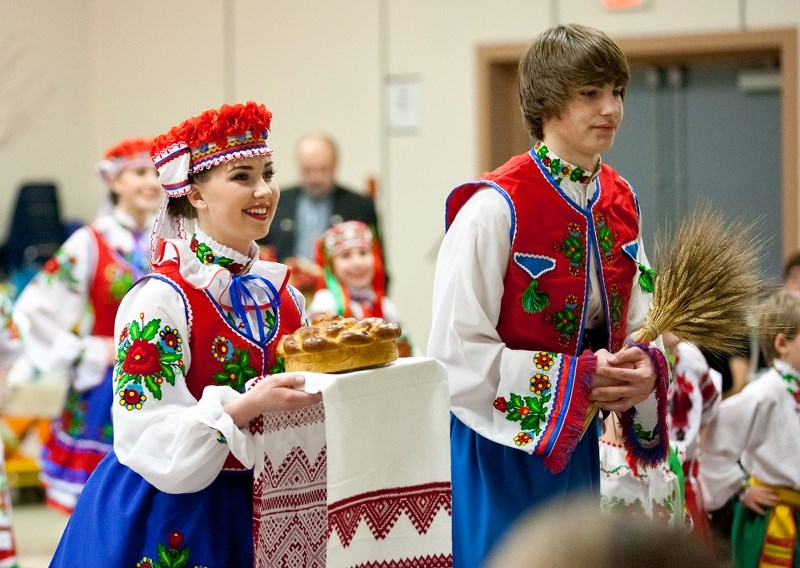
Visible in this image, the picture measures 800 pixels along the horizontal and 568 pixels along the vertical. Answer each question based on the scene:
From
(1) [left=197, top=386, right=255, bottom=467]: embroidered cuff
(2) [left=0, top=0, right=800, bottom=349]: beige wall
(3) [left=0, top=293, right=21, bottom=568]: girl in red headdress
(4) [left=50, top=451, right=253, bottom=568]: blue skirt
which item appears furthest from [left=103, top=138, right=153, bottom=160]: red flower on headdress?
(2) [left=0, top=0, right=800, bottom=349]: beige wall

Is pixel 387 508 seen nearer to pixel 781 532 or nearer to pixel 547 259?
pixel 547 259

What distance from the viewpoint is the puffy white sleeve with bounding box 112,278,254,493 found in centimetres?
221

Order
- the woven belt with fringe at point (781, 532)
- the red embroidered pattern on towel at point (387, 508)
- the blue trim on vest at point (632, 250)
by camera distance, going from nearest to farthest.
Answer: the red embroidered pattern on towel at point (387, 508)
the blue trim on vest at point (632, 250)
the woven belt with fringe at point (781, 532)

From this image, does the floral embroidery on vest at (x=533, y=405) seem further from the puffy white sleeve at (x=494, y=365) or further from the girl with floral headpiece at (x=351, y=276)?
the girl with floral headpiece at (x=351, y=276)

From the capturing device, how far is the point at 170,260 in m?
2.41

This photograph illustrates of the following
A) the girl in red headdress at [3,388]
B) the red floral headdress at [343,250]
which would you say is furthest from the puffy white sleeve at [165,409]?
the red floral headdress at [343,250]

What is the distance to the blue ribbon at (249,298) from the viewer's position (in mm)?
2410

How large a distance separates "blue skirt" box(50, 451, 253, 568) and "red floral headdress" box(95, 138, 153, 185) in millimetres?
2812

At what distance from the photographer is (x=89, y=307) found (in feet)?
16.2

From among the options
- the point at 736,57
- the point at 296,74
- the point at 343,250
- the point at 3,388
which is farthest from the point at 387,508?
the point at 296,74

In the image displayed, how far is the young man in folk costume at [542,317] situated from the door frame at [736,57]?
476 cm

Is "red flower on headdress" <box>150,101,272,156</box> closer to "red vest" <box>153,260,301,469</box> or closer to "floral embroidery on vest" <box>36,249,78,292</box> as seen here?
"red vest" <box>153,260,301,469</box>

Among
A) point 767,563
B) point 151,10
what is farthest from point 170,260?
point 151,10

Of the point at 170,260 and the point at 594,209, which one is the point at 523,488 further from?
the point at 170,260
